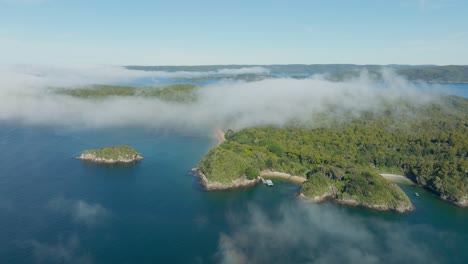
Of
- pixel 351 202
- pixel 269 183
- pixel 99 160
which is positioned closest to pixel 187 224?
pixel 269 183

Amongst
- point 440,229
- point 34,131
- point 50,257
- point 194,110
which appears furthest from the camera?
point 194,110

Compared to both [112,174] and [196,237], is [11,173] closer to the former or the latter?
[112,174]

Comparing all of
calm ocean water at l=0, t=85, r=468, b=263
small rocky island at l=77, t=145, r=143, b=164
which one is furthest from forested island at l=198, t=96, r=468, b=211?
small rocky island at l=77, t=145, r=143, b=164

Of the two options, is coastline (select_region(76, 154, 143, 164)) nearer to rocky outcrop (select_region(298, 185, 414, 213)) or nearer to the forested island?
the forested island

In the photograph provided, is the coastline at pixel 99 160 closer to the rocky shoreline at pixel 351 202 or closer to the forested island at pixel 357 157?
the forested island at pixel 357 157

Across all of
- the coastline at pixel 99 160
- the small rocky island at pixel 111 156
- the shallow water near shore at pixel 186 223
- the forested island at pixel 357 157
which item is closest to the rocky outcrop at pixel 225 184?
the forested island at pixel 357 157

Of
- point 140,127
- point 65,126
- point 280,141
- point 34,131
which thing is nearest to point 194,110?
point 140,127

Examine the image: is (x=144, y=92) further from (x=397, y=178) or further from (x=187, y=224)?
(x=187, y=224)
